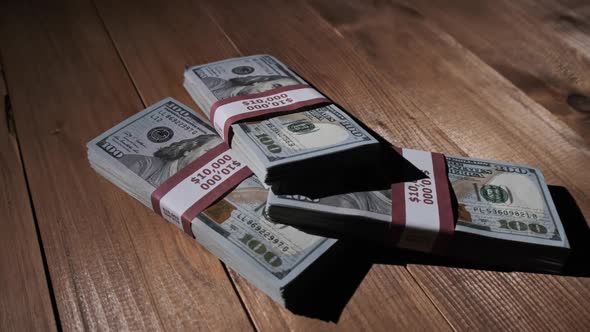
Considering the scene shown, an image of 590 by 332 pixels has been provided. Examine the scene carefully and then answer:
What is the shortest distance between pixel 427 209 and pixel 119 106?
0.54 metres

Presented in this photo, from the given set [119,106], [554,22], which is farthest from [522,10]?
[119,106]

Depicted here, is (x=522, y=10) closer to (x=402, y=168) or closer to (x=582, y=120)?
(x=582, y=120)

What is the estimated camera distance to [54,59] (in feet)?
3.24

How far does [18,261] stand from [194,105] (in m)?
0.37

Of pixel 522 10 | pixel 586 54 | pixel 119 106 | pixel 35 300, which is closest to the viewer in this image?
pixel 35 300

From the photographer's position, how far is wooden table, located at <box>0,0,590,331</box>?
2.05ft

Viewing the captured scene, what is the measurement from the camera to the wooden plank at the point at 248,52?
616mm

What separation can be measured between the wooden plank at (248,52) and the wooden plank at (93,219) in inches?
1.3

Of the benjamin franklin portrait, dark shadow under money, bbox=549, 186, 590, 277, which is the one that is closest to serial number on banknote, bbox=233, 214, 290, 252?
the benjamin franklin portrait

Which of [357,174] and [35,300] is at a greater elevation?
[357,174]

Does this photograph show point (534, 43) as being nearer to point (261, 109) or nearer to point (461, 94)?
point (461, 94)

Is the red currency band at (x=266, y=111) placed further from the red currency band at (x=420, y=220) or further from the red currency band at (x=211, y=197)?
the red currency band at (x=420, y=220)

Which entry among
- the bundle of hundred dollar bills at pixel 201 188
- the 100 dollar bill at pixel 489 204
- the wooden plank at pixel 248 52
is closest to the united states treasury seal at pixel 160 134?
the bundle of hundred dollar bills at pixel 201 188

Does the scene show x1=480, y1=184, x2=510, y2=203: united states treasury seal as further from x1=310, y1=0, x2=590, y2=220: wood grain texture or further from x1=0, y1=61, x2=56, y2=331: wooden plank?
x1=0, y1=61, x2=56, y2=331: wooden plank
